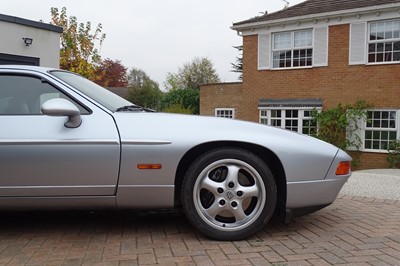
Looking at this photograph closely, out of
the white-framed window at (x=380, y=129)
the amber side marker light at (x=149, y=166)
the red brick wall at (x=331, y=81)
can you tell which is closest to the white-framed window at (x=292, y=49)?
the red brick wall at (x=331, y=81)

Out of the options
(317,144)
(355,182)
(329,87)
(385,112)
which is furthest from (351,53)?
(317,144)

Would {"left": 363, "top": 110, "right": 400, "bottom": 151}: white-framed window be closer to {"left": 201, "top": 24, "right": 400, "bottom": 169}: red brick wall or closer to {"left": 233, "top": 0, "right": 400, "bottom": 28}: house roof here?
{"left": 201, "top": 24, "right": 400, "bottom": 169}: red brick wall

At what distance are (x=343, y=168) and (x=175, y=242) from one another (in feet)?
5.05

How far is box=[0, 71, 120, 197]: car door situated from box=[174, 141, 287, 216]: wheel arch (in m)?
0.52

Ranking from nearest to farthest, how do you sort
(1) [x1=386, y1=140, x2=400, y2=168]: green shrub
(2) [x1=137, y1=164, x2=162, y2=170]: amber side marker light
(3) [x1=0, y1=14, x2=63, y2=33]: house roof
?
(2) [x1=137, y1=164, x2=162, y2=170]: amber side marker light
(3) [x1=0, y1=14, x2=63, y2=33]: house roof
(1) [x1=386, y1=140, x2=400, y2=168]: green shrub

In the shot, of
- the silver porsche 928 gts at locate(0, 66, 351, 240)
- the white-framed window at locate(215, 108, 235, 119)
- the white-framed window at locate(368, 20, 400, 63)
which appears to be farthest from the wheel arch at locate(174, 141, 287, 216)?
the white-framed window at locate(215, 108, 235, 119)

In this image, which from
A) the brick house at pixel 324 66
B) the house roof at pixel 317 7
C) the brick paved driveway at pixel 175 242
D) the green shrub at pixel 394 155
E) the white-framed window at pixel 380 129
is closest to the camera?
the brick paved driveway at pixel 175 242

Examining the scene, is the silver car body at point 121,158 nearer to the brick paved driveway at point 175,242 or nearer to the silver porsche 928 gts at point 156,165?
the silver porsche 928 gts at point 156,165

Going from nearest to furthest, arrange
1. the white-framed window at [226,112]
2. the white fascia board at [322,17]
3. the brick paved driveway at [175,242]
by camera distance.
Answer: the brick paved driveway at [175,242]
the white fascia board at [322,17]
the white-framed window at [226,112]

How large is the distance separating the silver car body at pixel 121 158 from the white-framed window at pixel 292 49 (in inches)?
496

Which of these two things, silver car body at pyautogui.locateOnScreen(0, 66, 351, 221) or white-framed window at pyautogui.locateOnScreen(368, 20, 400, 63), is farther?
white-framed window at pyautogui.locateOnScreen(368, 20, 400, 63)

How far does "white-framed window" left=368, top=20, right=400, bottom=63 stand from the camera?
1318 centimetres

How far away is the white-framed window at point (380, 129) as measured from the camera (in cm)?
1311

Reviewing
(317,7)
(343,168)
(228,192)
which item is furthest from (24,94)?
(317,7)
